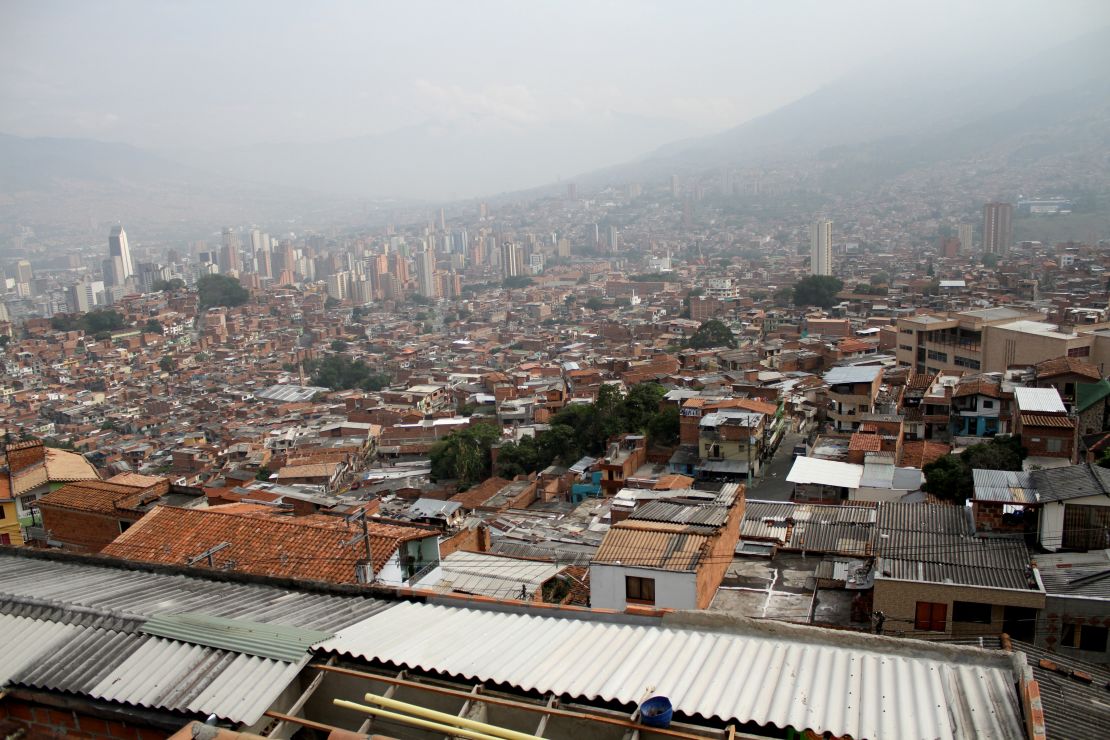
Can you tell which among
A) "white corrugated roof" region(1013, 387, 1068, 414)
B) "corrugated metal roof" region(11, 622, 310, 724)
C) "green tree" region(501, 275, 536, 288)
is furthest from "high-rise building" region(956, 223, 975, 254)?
"corrugated metal roof" region(11, 622, 310, 724)

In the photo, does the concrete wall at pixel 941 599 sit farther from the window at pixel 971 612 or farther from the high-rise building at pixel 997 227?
the high-rise building at pixel 997 227

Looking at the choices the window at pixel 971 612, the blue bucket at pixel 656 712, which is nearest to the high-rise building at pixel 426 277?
the window at pixel 971 612

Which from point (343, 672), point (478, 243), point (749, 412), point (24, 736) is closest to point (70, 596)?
point (24, 736)

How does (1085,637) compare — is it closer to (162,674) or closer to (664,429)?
(162,674)

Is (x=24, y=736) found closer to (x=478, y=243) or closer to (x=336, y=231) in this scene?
(x=478, y=243)

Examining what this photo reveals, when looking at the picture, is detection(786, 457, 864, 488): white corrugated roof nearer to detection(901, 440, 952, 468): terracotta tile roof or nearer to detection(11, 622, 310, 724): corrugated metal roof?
detection(901, 440, 952, 468): terracotta tile roof

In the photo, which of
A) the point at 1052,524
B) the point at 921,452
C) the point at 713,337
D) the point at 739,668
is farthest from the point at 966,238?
the point at 739,668
